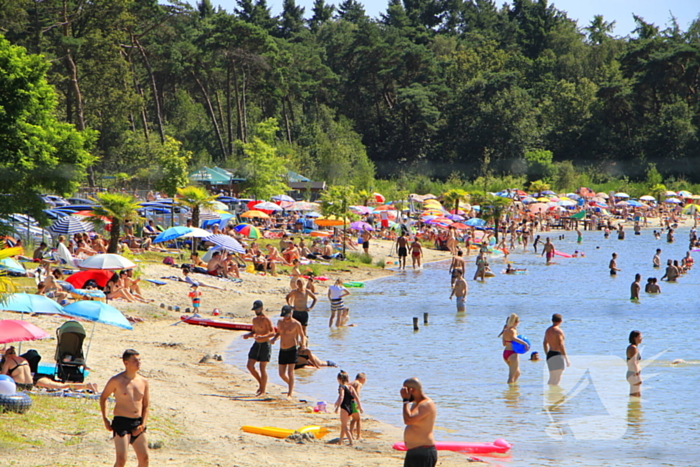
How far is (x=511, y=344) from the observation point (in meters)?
13.0

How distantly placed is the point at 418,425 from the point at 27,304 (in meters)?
6.18

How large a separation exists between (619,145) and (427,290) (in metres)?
53.5

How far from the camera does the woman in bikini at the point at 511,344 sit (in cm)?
1279

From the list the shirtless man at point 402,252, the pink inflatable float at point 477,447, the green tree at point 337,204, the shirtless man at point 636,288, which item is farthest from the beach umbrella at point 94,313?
the green tree at point 337,204

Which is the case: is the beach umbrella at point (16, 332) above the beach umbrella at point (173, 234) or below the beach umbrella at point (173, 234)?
below

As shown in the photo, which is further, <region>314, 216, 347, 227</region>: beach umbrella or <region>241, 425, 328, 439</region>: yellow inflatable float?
<region>314, 216, 347, 227</region>: beach umbrella

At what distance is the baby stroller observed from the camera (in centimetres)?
1030

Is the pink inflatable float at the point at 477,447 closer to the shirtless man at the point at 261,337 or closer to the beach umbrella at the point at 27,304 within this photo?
the shirtless man at the point at 261,337

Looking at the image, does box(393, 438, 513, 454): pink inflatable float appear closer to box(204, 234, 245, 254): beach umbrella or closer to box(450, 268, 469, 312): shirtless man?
box(450, 268, 469, 312): shirtless man

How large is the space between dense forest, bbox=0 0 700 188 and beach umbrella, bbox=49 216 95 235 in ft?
81.8

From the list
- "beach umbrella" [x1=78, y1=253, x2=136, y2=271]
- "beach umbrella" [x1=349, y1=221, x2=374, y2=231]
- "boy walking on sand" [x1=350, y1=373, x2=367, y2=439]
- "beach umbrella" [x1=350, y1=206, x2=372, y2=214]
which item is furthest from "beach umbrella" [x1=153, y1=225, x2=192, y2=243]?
"beach umbrella" [x1=350, y1=206, x2=372, y2=214]

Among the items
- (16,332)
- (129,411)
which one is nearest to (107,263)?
(16,332)

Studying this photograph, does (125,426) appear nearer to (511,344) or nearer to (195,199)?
(511,344)

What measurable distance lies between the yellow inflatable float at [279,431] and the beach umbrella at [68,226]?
51.5 ft
